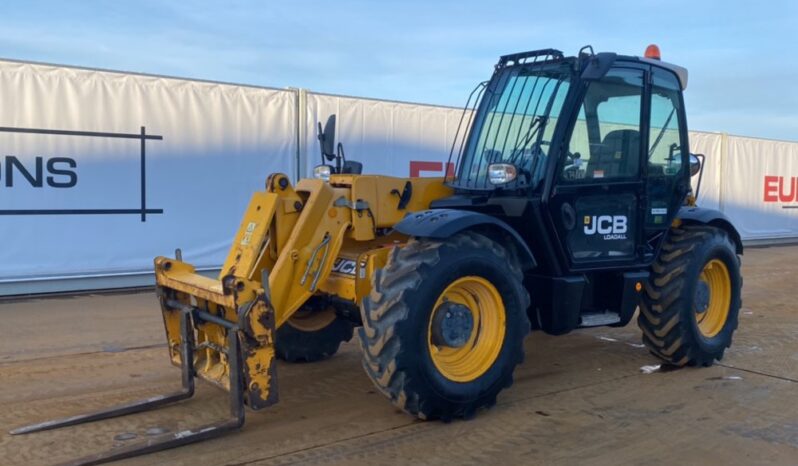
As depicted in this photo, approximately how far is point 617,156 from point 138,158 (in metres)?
7.17

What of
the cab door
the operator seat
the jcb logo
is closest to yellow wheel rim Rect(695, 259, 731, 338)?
the cab door

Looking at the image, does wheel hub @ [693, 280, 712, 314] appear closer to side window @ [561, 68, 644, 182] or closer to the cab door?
the cab door

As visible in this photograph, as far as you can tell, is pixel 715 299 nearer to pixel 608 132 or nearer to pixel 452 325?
pixel 608 132

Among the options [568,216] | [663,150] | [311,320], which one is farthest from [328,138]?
[663,150]

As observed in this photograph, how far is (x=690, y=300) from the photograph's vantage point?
6195 mm

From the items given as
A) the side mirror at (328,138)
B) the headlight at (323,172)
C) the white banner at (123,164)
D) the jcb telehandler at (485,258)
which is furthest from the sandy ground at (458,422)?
the white banner at (123,164)

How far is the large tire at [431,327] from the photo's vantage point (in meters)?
4.60

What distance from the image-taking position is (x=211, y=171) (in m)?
11.4

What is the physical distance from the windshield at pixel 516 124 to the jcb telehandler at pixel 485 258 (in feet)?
0.04

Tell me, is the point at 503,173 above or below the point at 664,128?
below

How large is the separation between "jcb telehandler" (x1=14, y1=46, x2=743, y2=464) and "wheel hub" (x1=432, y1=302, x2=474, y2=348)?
0.01 metres

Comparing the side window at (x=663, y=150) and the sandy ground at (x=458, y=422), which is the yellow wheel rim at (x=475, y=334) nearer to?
the sandy ground at (x=458, y=422)

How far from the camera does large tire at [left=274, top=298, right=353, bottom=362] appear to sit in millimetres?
6211

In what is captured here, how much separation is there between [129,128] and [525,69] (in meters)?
6.60
